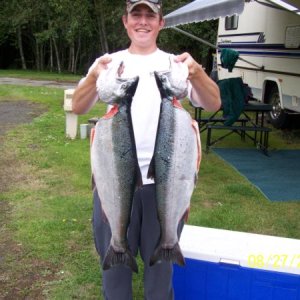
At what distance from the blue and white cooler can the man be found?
312 mm

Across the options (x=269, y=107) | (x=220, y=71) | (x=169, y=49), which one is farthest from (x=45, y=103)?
(x=169, y=49)

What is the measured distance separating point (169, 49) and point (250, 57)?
575 inches

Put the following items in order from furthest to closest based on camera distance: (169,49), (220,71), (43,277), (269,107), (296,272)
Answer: (169,49)
(220,71)
(269,107)
(43,277)
(296,272)

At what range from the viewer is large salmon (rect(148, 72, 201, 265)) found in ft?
6.61

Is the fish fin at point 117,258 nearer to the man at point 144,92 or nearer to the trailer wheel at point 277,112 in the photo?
the man at point 144,92

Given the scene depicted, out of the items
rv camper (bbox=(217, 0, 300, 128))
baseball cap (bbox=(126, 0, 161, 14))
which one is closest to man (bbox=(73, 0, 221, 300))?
baseball cap (bbox=(126, 0, 161, 14))

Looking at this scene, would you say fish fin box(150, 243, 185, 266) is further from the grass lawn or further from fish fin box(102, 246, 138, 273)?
the grass lawn

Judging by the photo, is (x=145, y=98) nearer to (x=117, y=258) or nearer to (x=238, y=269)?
(x=117, y=258)

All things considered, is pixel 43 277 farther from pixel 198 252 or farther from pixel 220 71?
pixel 220 71

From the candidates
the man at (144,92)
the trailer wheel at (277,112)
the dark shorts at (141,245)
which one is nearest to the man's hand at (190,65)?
the man at (144,92)

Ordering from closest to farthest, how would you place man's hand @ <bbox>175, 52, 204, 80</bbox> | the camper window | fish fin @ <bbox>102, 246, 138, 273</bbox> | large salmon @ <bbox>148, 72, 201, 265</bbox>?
large salmon @ <bbox>148, 72, 201, 265</bbox>, man's hand @ <bbox>175, 52, 204, 80</bbox>, fish fin @ <bbox>102, 246, 138, 273</bbox>, the camper window

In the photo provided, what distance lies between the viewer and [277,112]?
9648 millimetres

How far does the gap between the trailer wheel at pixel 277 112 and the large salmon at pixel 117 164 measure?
762 centimetres

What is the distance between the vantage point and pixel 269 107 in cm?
773
